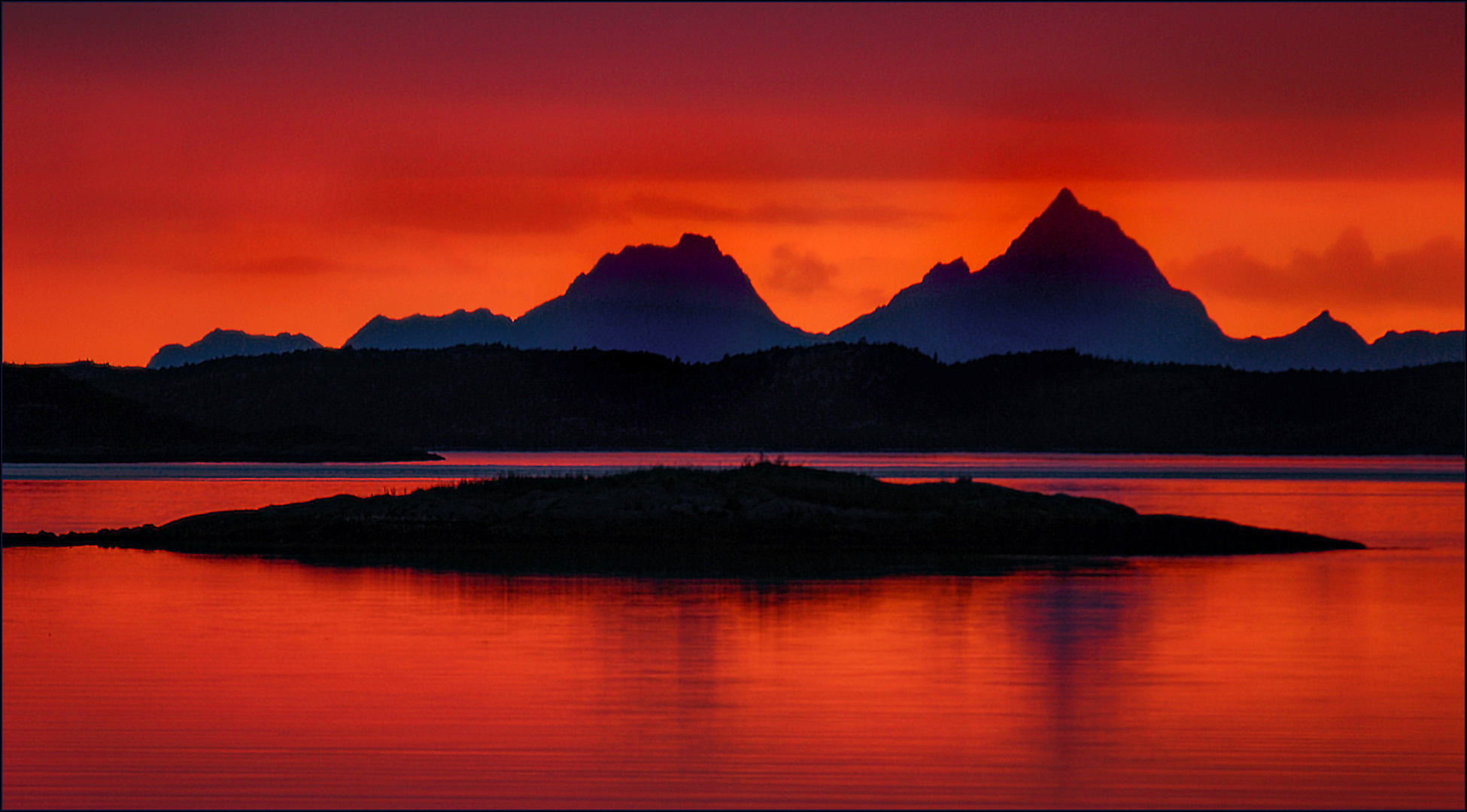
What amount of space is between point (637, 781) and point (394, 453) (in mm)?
108963

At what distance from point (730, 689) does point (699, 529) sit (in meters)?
20.7

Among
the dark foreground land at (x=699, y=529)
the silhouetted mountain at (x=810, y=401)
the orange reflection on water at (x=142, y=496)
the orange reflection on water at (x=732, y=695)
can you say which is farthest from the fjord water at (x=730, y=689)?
the silhouetted mountain at (x=810, y=401)

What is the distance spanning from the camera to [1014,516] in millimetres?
39531

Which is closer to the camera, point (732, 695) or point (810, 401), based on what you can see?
point (732, 695)

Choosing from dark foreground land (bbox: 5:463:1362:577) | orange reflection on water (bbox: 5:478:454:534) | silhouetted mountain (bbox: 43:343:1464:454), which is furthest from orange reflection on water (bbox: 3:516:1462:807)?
silhouetted mountain (bbox: 43:343:1464:454)

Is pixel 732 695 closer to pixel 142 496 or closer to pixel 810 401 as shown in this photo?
pixel 142 496

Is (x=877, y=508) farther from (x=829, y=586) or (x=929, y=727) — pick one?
(x=929, y=727)

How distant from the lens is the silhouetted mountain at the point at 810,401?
493 ft

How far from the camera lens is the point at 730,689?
1773cm

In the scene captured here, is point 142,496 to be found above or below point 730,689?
above

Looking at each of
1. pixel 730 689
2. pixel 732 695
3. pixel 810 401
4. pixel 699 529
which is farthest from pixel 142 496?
pixel 810 401

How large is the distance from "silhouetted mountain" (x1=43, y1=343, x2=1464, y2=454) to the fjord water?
391ft

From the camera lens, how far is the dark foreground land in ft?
117

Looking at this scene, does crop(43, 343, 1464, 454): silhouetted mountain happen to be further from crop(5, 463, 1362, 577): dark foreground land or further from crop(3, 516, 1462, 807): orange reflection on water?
crop(3, 516, 1462, 807): orange reflection on water
